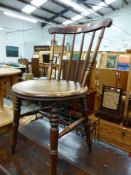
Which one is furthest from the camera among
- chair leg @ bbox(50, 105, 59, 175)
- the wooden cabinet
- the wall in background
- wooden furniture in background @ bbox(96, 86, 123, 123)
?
the wall in background

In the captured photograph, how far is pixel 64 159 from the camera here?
1059 millimetres

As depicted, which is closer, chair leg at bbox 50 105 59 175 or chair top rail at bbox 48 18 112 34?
chair leg at bbox 50 105 59 175

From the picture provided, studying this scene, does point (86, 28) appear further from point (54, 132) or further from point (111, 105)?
point (111, 105)

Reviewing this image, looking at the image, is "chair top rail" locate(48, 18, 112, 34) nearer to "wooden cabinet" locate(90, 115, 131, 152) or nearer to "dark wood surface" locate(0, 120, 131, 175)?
"dark wood surface" locate(0, 120, 131, 175)

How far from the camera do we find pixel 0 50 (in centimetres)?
711

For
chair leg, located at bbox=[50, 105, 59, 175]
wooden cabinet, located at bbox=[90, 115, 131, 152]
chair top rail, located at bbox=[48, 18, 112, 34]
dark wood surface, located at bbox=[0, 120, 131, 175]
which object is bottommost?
wooden cabinet, located at bbox=[90, 115, 131, 152]

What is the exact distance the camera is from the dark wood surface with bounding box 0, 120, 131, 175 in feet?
3.14

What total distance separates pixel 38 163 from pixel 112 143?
3.97 ft

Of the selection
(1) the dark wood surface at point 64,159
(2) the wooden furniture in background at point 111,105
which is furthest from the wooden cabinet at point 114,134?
(1) the dark wood surface at point 64,159

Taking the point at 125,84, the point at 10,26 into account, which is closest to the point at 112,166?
the point at 125,84

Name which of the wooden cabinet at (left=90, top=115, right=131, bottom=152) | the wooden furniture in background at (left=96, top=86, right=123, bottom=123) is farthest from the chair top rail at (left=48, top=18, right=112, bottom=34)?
the wooden cabinet at (left=90, top=115, right=131, bottom=152)

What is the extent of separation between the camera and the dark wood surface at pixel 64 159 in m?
0.96

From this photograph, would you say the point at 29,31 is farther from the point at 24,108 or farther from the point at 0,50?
the point at 24,108

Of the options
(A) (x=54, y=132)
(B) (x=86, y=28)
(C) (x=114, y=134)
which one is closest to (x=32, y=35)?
(C) (x=114, y=134)
